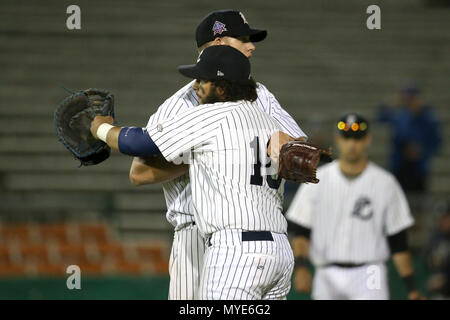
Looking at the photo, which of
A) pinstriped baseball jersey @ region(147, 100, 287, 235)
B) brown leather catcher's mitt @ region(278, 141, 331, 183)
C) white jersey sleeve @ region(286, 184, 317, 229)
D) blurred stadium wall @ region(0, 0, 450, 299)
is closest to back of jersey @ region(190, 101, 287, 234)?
pinstriped baseball jersey @ region(147, 100, 287, 235)

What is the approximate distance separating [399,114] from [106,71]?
4.87 m

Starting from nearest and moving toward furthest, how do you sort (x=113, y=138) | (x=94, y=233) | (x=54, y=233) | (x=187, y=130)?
1. (x=187, y=130)
2. (x=113, y=138)
3. (x=54, y=233)
4. (x=94, y=233)

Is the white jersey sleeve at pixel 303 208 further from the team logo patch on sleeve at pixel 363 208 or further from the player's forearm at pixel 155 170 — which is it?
the player's forearm at pixel 155 170

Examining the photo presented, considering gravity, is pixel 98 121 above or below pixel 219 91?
below

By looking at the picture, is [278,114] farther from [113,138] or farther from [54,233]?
[54,233]

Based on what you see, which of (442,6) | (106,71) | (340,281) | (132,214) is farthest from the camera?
(442,6)

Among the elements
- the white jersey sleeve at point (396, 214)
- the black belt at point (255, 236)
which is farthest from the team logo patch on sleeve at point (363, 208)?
the black belt at point (255, 236)

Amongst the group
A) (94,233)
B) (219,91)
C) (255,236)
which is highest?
(219,91)

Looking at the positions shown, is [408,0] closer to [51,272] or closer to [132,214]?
[132,214]

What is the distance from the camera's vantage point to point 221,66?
3.20m

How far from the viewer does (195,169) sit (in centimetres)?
321

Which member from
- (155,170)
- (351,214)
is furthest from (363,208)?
(155,170)

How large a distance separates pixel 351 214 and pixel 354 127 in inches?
23.8

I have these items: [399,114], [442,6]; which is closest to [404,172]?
[399,114]
